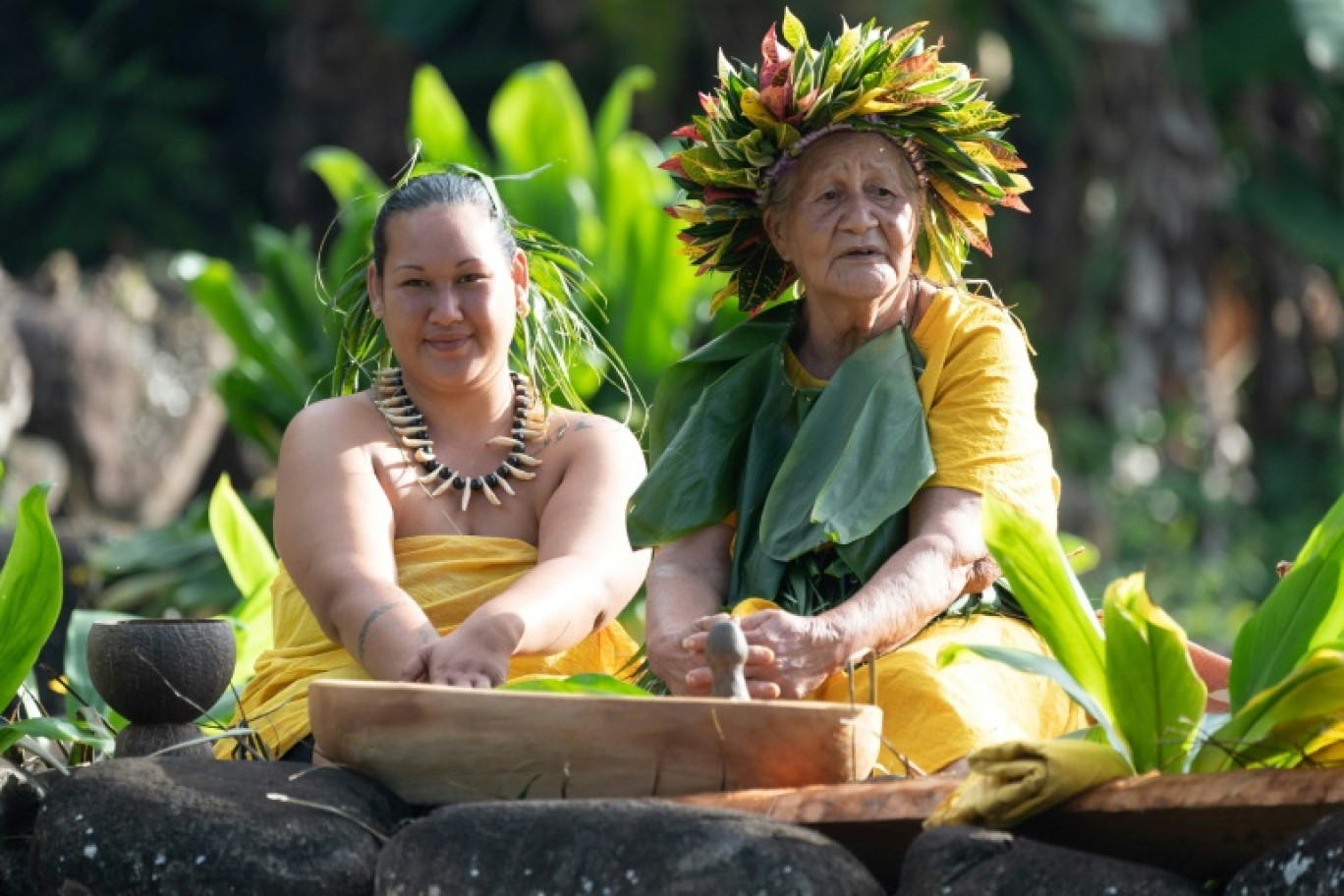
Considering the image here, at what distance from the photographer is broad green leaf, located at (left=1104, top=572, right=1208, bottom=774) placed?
2.71 m

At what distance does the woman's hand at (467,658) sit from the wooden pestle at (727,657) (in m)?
0.42

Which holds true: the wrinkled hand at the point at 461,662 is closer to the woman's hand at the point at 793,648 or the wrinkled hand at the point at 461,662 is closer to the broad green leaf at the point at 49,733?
the woman's hand at the point at 793,648

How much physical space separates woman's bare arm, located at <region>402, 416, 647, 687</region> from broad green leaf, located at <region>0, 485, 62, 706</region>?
0.61 m

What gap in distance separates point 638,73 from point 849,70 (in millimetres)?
4104

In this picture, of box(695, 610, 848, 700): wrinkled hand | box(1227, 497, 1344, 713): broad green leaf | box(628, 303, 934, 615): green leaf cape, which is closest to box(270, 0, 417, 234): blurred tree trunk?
box(628, 303, 934, 615): green leaf cape

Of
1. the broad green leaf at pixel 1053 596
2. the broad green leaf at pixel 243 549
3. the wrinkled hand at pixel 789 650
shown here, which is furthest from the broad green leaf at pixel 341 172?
the broad green leaf at pixel 1053 596

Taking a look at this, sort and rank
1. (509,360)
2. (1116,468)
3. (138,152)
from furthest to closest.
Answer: (138,152), (1116,468), (509,360)

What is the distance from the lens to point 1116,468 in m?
14.0

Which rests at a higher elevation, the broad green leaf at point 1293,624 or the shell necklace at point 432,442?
the shell necklace at point 432,442

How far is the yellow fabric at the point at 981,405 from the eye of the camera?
3488 mm

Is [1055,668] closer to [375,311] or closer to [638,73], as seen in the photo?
[375,311]

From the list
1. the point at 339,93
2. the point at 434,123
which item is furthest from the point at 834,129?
the point at 339,93

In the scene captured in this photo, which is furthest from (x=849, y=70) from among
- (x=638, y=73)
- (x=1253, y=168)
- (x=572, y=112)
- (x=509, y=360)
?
(x=1253, y=168)

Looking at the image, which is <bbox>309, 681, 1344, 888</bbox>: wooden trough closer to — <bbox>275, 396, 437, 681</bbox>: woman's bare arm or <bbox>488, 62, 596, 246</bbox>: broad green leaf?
<bbox>275, 396, 437, 681</bbox>: woman's bare arm
